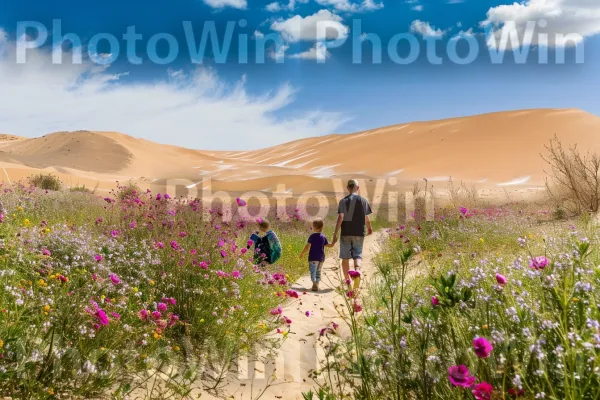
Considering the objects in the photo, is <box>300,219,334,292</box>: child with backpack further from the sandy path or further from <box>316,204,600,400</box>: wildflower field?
<box>316,204,600,400</box>: wildflower field

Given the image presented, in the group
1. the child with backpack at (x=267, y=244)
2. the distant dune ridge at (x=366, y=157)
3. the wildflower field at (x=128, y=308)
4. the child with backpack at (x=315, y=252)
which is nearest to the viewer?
the wildflower field at (x=128, y=308)

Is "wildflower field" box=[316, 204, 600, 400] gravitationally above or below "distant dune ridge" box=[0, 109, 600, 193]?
below

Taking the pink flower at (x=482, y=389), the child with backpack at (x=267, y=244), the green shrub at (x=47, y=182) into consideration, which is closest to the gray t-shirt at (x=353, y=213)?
the child with backpack at (x=267, y=244)

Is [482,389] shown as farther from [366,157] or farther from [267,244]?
[366,157]

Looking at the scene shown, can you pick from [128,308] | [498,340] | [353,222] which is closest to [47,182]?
[353,222]

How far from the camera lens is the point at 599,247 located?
175 inches

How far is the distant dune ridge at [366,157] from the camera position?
127 feet

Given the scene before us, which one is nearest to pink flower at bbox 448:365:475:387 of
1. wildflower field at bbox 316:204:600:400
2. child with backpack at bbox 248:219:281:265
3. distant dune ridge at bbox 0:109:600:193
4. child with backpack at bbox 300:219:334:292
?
wildflower field at bbox 316:204:600:400

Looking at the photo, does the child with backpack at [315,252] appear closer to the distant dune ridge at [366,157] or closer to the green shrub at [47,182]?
the green shrub at [47,182]

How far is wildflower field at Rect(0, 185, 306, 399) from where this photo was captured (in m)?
2.90

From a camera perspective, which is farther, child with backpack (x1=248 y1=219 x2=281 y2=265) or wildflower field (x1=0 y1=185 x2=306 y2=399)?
child with backpack (x1=248 y1=219 x2=281 y2=265)

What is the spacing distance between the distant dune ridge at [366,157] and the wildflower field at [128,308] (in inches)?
1060

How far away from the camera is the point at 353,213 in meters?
7.25

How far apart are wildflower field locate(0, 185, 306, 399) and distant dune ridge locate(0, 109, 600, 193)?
1060 inches
